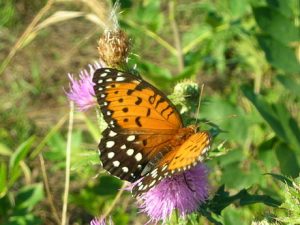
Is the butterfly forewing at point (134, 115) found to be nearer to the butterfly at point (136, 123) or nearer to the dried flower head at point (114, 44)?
the butterfly at point (136, 123)

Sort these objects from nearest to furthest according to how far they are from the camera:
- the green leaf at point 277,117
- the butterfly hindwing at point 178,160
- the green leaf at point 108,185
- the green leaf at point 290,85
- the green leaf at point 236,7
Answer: the butterfly hindwing at point 178,160
the green leaf at point 277,117
the green leaf at point 290,85
the green leaf at point 108,185
the green leaf at point 236,7

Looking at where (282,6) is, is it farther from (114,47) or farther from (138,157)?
(138,157)

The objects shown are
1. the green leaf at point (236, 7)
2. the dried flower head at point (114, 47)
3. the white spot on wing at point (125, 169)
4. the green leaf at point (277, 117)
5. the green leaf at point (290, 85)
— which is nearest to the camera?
the white spot on wing at point (125, 169)

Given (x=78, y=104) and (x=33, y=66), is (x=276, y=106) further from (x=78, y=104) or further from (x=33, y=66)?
(x=33, y=66)

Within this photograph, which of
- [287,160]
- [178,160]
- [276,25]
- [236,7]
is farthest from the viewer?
[236,7]

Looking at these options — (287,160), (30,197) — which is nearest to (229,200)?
(287,160)

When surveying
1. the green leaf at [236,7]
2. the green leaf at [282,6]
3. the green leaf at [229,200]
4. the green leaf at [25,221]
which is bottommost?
A: the green leaf at [25,221]

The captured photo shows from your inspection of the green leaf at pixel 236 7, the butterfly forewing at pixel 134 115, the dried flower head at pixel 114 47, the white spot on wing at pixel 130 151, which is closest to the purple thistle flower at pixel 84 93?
the dried flower head at pixel 114 47

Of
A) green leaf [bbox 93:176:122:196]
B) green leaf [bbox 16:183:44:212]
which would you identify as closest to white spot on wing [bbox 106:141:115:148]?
green leaf [bbox 93:176:122:196]
